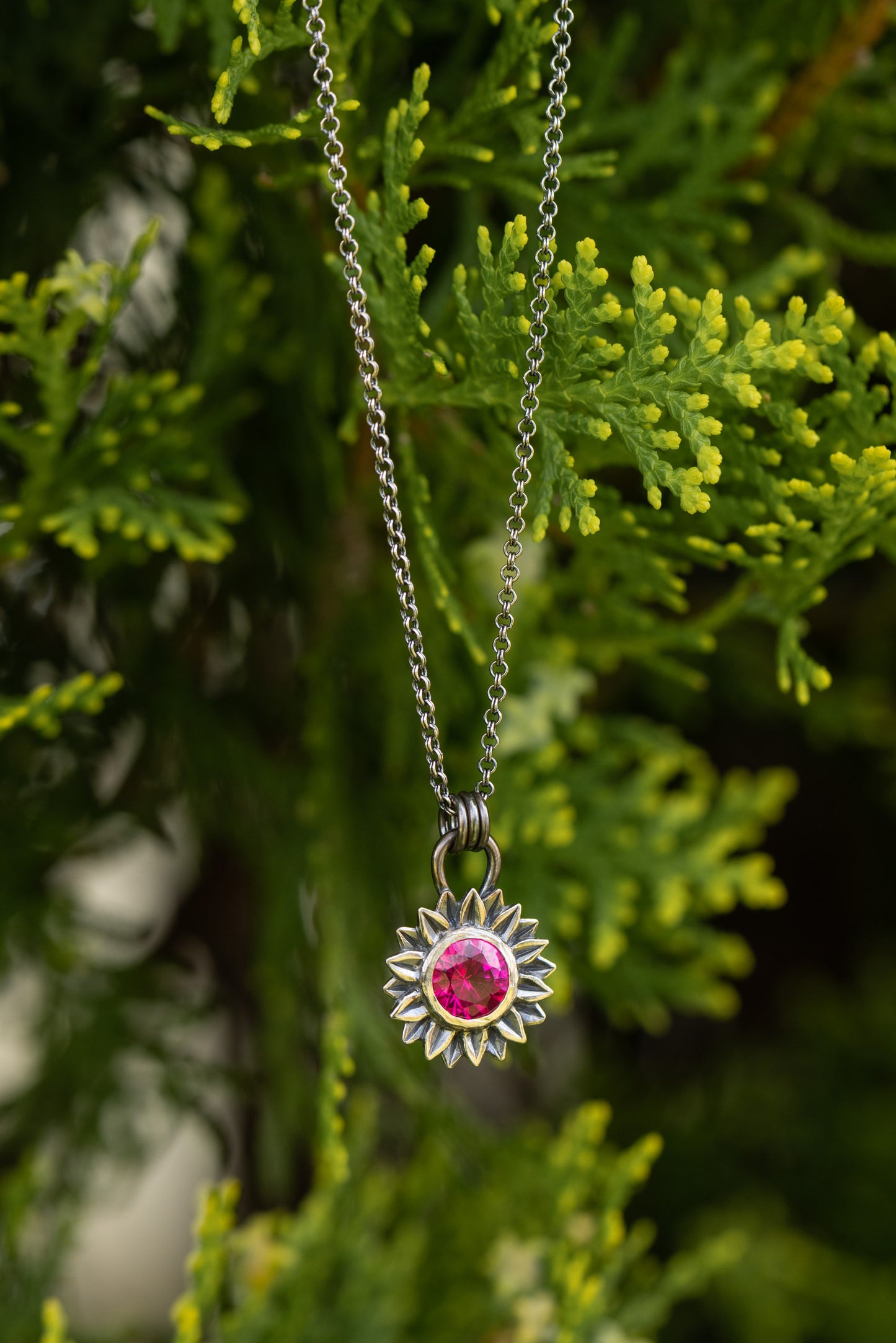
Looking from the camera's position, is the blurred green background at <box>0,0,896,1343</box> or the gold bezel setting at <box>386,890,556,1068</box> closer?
the gold bezel setting at <box>386,890,556,1068</box>

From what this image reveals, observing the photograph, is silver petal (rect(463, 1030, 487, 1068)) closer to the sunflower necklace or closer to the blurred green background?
the sunflower necklace

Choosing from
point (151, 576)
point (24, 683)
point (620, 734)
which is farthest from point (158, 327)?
point (620, 734)

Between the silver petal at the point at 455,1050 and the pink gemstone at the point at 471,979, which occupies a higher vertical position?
the pink gemstone at the point at 471,979

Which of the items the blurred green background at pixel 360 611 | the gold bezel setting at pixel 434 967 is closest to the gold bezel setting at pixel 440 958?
the gold bezel setting at pixel 434 967

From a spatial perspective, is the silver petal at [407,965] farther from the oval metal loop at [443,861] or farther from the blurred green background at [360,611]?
the blurred green background at [360,611]

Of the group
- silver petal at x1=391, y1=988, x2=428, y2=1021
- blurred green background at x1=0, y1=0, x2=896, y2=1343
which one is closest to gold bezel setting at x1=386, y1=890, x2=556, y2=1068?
silver petal at x1=391, y1=988, x2=428, y2=1021

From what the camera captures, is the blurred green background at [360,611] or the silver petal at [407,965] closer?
the silver petal at [407,965]

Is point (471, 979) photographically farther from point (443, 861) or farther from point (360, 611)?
point (360, 611)
